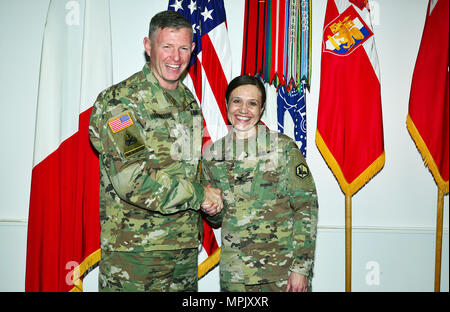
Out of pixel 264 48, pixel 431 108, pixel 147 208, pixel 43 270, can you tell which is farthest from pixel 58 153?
pixel 431 108

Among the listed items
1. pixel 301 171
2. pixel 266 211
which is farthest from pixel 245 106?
pixel 266 211

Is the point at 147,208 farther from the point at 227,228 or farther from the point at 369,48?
the point at 369,48

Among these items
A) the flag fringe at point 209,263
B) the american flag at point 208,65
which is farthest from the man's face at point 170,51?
the flag fringe at point 209,263

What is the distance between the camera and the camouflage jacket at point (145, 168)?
1614 mm

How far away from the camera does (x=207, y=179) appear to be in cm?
190

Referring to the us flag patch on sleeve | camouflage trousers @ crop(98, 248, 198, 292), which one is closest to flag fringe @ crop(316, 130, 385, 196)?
camouflage trousers @ crop(98, 248, 198, 292)

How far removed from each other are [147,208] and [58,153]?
992 millimetres

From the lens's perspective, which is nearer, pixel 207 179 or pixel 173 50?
pixel 173 50

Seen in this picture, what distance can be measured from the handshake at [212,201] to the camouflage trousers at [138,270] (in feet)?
0.95

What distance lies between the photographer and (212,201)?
174cm

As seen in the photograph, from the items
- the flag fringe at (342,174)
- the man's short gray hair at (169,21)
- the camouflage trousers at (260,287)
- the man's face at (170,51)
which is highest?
the man's short gray hair at (169,21)

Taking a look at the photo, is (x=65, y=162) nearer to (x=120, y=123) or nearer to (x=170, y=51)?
(x=120, y=123)

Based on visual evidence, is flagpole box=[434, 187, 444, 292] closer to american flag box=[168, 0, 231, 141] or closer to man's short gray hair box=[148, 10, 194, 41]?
american flag box=[168, 0, 231, 141]

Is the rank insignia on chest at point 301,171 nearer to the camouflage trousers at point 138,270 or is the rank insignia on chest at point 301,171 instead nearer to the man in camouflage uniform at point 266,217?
the man in camouflage uniform at point 266,217
